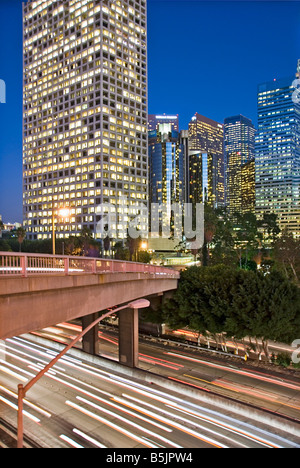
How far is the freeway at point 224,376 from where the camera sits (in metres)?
23.9

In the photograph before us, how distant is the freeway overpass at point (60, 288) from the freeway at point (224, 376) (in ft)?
14.7

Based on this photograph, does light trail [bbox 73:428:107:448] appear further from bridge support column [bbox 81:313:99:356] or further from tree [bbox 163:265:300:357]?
tree [bbox 163:265:300:357]

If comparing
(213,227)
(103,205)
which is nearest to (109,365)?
(213,227)

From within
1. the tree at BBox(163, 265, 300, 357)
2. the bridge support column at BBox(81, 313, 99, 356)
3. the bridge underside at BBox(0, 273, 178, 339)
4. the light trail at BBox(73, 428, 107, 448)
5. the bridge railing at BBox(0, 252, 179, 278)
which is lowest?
the light trail at BBox(73, 428, 107, 448)

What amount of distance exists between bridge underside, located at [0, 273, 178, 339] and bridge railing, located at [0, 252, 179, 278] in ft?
1.18

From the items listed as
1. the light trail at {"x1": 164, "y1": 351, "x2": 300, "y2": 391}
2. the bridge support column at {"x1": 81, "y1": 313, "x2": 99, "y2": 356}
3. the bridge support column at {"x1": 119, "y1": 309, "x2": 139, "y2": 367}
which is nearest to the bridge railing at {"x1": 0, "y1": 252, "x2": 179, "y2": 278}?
the bridge support column at {"x1": 119, "y1": 309, "x2": 139, "y2": 367}

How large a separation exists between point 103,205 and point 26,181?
154 feet

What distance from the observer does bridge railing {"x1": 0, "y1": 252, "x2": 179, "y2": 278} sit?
1291 cm

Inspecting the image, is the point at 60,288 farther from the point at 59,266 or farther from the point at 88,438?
the point at 88,438

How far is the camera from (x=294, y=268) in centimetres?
6300

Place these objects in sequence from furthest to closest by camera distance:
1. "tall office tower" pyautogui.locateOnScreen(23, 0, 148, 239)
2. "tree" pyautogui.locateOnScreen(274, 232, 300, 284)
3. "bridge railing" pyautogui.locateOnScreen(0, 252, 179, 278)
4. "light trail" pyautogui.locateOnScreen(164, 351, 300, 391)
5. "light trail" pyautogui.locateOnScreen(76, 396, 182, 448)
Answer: "tall office tower" pyautogui.locateOnScreen(23, 0, 148, 239) → "tree" pyautogui.locateOnScreen(274, 232, 300, 284) → "light trail" pyautogui.locateOnScreen(164, 351, 300, 391) → "light trail" pyautogui.locateOnScreen(76, 396, 182, 448) → "bridge railing" pyautogui.locateOnScreen(0, 252, 179, 278)

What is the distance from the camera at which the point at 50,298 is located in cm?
1470

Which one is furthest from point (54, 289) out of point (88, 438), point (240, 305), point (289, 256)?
point (289, 256)
